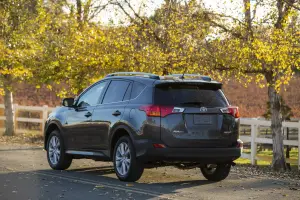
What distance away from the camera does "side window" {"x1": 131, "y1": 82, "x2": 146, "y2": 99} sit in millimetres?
12395

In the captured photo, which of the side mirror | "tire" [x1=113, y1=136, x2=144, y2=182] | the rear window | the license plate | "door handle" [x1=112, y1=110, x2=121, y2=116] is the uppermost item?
the rear window

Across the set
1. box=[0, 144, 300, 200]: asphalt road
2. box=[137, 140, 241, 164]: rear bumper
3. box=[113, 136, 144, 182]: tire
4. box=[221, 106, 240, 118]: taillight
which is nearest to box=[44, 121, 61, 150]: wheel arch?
box=[0, 144, 300, 200]: asphalt road

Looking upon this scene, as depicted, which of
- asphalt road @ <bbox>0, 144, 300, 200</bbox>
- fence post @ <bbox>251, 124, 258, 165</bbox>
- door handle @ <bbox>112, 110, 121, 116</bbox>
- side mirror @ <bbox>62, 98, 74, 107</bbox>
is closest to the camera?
asphalt road @ <bbox>0, 144, 300, 200</bbox>

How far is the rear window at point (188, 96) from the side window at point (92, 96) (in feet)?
6.65

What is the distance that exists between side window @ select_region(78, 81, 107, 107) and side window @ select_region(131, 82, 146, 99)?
1209 mm

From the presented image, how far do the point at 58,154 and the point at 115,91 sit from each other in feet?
7.18

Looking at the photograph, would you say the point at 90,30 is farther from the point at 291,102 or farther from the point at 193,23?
the point at 291,102

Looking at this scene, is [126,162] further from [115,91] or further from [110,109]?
[115,91]

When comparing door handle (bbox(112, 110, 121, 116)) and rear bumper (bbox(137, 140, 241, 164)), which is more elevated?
door handle (bbox(112, 110, 121, 116))

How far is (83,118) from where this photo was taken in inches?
547

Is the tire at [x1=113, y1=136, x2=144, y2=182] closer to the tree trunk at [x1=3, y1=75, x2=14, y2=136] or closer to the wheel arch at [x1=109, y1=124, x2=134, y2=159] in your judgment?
the wheel arch at [x1=109, y1=124, x2=134, y2=159]

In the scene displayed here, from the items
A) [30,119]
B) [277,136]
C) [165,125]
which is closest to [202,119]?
[165,125]

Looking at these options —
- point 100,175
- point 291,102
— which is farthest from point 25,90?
point 100,175

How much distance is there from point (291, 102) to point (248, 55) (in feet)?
115
